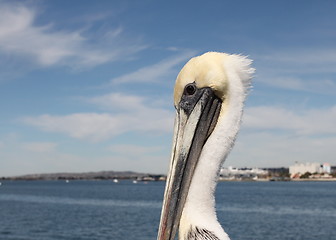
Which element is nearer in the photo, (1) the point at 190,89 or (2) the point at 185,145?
(2) the point at 185,145

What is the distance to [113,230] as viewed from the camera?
139ft

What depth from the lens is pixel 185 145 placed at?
3.88m

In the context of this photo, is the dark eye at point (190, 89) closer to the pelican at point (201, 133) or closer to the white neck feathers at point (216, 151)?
the pelican at point (201, 133)

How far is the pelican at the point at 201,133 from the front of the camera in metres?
3.72

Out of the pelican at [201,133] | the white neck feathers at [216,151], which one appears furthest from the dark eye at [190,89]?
the white neck feathers at [216,151]

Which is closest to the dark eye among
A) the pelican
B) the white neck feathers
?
the pelican

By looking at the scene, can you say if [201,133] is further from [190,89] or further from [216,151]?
[190,89]

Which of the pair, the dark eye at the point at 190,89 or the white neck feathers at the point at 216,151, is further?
the dark eye at the point at 190,89

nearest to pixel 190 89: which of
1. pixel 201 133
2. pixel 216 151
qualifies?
pixel 201 133

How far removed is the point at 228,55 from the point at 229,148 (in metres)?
0.76

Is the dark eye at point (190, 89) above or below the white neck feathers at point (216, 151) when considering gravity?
above

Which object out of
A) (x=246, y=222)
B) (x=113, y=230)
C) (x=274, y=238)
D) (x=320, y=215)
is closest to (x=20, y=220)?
(x=113, y=230)

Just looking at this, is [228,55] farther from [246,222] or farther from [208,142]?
[246,222]

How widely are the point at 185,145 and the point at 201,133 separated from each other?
0.17 meters
